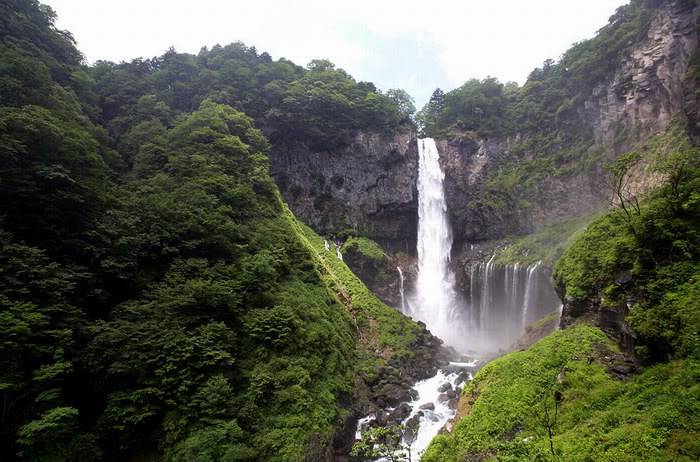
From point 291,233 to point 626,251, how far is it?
50.8ft

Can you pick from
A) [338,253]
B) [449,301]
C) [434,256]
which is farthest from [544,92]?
[338,253]

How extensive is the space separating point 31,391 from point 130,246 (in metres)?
5.46

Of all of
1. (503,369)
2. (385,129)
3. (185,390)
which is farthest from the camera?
(385,129)

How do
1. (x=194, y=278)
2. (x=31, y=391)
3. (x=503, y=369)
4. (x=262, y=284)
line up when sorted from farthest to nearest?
(x=262, y=284), (x=194, y=278), (x=503, y=369), (x=31, y=391)

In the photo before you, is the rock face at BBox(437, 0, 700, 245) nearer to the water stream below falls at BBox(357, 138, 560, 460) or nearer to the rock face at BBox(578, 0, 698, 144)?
the rock face at BBox(578, 0, 698, 144)

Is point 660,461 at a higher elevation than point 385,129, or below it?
below

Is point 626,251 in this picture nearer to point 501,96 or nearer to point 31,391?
point 31,391

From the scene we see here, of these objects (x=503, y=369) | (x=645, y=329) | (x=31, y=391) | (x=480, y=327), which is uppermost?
(x=645, y=329)

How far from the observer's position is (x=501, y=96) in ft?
138

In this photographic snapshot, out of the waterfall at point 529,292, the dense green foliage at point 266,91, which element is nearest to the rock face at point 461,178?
the dense green foliage at point 266,91

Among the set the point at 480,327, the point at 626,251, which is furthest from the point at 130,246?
the point at 480,327

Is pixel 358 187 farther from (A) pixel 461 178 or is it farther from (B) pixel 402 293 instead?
(A) pixel 461 178

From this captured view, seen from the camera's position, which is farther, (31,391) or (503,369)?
(503,369)

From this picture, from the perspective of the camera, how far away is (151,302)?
37.8 ft
